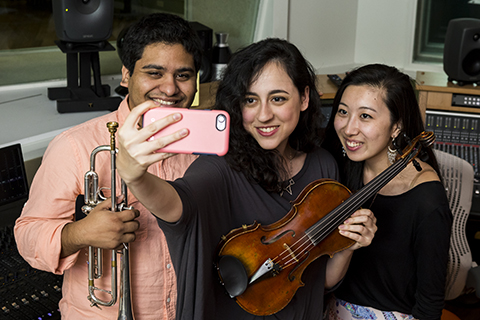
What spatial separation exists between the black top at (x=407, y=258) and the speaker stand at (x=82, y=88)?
144cm

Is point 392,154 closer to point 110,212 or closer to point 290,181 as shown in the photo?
point 290,181

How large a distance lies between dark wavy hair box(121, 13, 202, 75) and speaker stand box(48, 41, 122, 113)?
93 centimetres

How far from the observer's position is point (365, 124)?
1.60 meters

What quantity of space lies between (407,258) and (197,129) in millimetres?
998

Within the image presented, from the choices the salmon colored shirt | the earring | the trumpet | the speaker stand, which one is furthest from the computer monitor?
the earring

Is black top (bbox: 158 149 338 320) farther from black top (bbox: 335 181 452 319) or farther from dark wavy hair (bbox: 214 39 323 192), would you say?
black top (bbox: 335 181 452 319)

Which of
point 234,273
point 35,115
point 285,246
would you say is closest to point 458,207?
point 285,246

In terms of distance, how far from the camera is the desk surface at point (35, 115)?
2031 millimetres

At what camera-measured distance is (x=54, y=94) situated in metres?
2.53

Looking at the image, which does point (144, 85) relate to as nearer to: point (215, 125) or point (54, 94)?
point (215, 125)

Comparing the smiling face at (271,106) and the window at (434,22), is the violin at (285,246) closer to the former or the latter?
the smiling face at (271,106)

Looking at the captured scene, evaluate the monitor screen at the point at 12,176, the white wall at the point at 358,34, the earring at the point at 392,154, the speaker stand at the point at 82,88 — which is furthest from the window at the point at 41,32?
the earring at the point at 392,154

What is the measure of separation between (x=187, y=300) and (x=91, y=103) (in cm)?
148


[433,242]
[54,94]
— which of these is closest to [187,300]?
[433,242]
